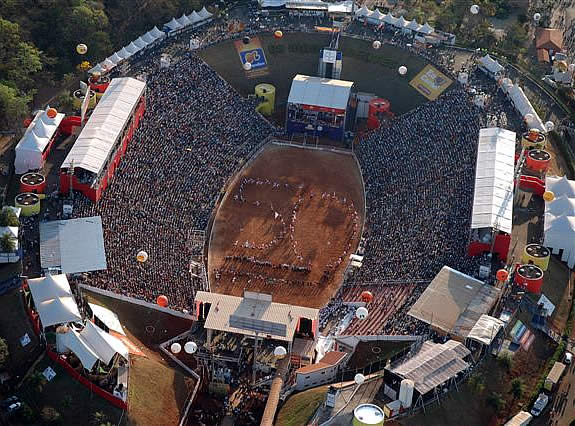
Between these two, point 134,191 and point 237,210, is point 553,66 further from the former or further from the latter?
point 134,191

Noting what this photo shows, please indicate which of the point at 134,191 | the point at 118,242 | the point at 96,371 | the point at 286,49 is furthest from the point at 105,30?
the point at 96,371

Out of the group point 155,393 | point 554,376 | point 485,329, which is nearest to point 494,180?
point 485,329

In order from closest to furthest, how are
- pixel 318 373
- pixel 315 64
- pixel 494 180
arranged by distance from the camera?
pixel 318 373, pixel 494 180, pixel 315 64

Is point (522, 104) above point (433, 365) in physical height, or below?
above

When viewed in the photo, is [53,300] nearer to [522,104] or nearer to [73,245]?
[73,245]

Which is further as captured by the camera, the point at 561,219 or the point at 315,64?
the point at 315,64

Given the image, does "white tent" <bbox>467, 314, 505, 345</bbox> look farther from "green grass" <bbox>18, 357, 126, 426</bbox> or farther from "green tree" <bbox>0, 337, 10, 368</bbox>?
"green tree" <bbox>0, 337, 10, 368</bbox>

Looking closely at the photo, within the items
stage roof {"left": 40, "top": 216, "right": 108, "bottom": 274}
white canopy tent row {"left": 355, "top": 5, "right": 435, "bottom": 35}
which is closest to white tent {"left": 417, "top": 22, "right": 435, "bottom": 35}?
white canopy tent row {"left": 355, "top": 5, "right": 435, "bottom": 35}
